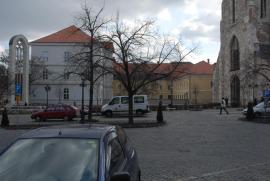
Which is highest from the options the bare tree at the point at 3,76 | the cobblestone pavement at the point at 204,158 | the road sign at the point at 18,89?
the bare tree at the point at 3,76

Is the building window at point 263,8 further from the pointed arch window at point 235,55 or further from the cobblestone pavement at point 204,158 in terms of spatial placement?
the cobblestone pavement at point 204,158

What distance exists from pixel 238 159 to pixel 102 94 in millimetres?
72809

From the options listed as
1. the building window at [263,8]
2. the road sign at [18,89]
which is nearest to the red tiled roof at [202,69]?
the building window at [263,8]

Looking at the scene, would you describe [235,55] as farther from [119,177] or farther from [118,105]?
[119,177]

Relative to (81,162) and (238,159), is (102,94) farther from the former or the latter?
(81,162)

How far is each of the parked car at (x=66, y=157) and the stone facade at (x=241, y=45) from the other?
6982 centimetres

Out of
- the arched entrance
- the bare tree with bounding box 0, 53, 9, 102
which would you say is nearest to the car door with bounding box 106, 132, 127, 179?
the bare tree with bounding box 0, 53, 9, 102

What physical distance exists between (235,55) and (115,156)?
8380cm

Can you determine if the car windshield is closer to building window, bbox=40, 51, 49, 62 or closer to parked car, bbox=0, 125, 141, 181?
parked car, bbox=0, 125, 141, 181

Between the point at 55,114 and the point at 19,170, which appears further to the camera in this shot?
the point at 55,114

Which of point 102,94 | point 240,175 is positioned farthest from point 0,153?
point 102,94

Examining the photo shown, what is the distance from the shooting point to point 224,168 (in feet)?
40.3

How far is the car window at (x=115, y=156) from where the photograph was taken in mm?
5404

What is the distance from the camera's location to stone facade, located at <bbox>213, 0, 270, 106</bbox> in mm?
78012
